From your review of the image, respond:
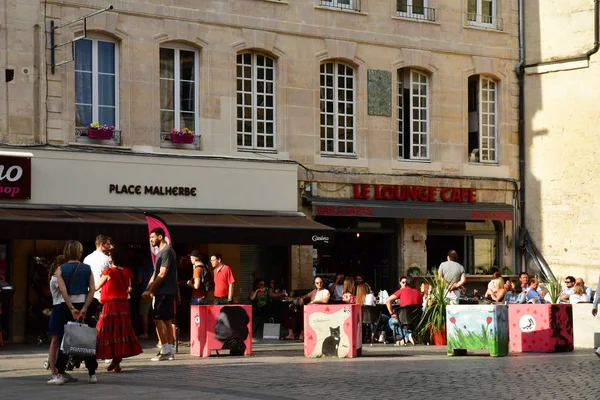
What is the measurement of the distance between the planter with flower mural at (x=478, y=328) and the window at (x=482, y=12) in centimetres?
1192

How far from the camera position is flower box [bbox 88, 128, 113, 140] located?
79.6ft

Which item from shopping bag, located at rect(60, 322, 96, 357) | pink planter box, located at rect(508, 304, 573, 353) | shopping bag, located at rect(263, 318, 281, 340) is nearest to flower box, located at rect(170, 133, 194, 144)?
shopping bag, located at rect(263, 318, 281, 340)

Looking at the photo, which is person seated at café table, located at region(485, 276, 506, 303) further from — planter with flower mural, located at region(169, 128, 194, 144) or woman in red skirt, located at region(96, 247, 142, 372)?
woman in red skirt, located at region(96, 247, 142, 372)

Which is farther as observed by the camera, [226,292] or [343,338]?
[226,292]

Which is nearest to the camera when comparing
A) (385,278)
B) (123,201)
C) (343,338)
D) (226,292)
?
(343,338)

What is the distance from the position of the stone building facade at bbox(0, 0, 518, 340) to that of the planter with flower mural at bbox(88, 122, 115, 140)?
0.11 meters

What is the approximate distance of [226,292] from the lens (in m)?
21.3

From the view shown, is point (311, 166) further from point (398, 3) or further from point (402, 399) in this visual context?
point (402, 399)

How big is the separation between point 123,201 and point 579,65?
35.4 ft

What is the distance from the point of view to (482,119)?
2995 cm

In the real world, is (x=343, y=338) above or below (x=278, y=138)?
below

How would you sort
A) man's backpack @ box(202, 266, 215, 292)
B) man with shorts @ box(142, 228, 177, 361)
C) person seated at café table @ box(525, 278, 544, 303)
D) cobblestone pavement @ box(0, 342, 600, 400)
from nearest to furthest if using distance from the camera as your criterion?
cobblestone pavement @ box(0, 342, 600, 400) < man with shorts @ box(142, 228, 177, 361) < man's backpack @ box(202, 266, 215, 292) < person seated at café table @ box(525, 278, 544, 303)

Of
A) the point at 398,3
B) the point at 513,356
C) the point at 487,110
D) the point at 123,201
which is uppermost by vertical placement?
the point at 398,3

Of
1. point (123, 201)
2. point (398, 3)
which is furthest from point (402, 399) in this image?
point (398, 3)
